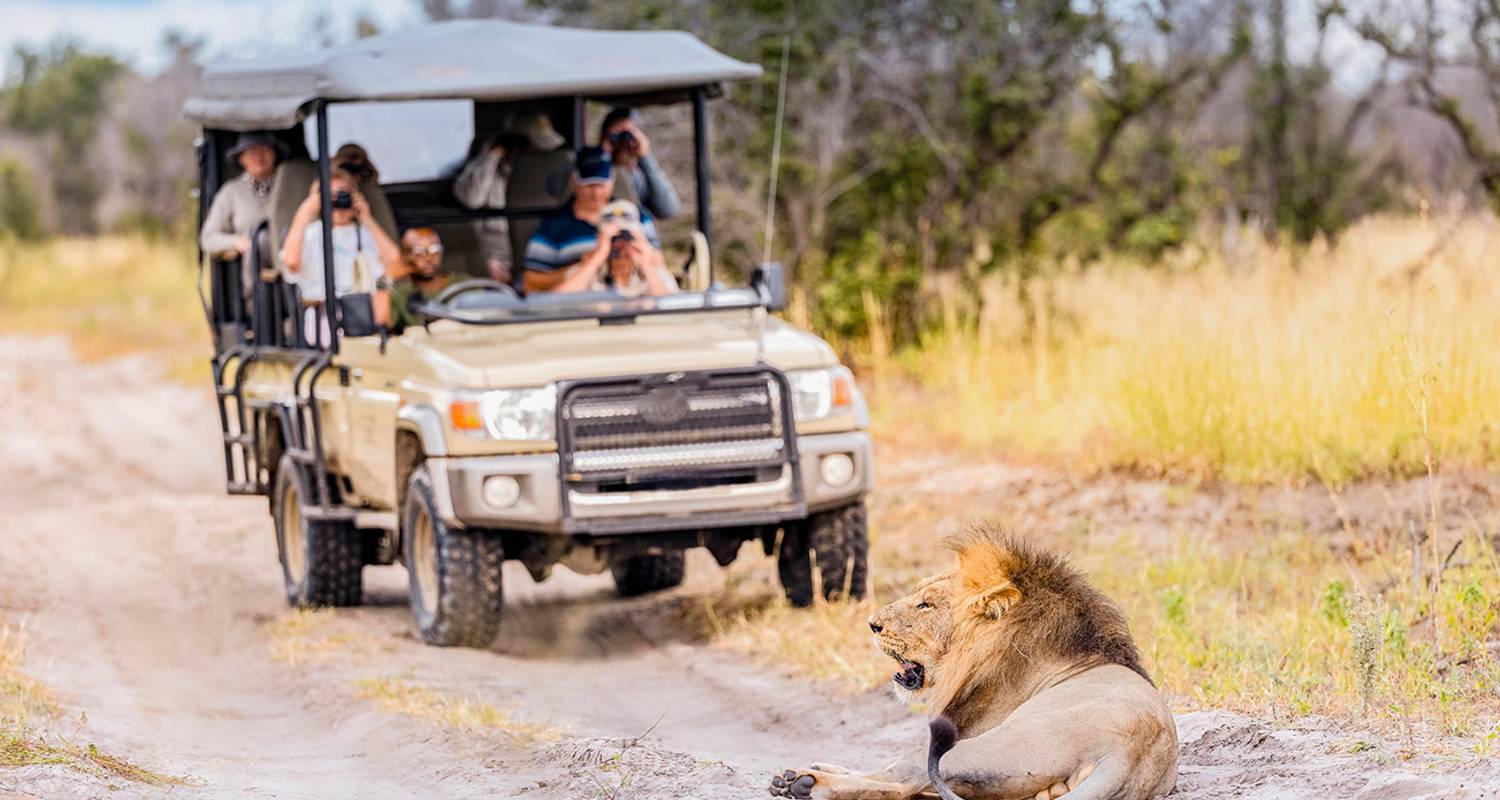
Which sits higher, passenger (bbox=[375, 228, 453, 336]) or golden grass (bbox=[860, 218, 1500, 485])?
passenger (bbox=[375, 228, 453, 336])

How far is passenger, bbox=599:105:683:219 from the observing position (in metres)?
9.88

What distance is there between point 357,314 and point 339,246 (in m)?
1.03

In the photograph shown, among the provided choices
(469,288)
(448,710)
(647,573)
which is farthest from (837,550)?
(448,710)

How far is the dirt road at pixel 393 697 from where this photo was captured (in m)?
5.51

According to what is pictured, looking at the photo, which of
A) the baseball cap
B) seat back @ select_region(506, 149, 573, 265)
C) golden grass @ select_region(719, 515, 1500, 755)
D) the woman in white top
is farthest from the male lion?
seat back @ select_region(506, 149, 573, 265)

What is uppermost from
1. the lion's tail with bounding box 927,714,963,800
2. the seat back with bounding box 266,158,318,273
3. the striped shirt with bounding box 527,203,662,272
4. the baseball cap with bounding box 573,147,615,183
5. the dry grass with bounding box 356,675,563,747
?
the baseball cap with bounding box 573,147,615,183

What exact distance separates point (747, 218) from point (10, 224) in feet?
72.8

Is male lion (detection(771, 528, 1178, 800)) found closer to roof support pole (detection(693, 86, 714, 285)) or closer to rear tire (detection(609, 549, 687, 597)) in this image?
rear tire (detection(609, 549, 687, 597))

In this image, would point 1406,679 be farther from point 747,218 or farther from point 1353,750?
point 747,218

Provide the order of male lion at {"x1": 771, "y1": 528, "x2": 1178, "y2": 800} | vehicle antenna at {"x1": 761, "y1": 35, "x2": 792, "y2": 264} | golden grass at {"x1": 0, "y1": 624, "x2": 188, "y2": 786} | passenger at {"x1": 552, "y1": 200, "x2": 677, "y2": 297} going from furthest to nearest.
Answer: passenger at {"x1": 552, "y1": 200, "x2": 677, "y2": 297}
vehicle antenna at {"x1": 761, "y1": 35, "x2": 792, "y2": 264}
golden grass at {"x1": 0, "y1": 624, "x2": 188, "y2": 786}
male lion at {"x1": 771, "y1": 528, "x2": 1178, "y2": 800}

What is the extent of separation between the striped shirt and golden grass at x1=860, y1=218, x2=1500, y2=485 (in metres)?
3.05

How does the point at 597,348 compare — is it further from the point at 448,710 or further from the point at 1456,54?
the point at 1456,54

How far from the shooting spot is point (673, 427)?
7.73m

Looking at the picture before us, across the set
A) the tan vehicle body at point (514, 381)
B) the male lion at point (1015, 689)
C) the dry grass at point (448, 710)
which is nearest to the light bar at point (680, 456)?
the tan vehicle body at point (514, 381)
